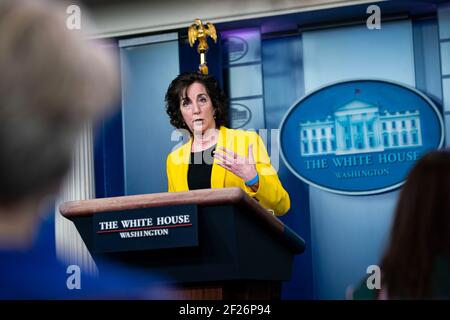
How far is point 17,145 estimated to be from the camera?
23.9 inches

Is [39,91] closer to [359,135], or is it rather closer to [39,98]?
[39,98]

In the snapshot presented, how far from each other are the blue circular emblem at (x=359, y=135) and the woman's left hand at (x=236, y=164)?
1.69 m

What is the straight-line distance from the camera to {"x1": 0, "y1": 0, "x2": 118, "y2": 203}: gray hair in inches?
23.4

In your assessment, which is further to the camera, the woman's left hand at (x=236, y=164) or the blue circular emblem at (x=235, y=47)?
the blue circular emblem at (x=235, y=47)

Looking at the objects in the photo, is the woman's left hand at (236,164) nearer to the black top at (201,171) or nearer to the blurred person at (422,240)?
the black top at (201,171)

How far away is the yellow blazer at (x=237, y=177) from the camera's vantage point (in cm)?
259

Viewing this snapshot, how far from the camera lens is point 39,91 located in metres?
0.59

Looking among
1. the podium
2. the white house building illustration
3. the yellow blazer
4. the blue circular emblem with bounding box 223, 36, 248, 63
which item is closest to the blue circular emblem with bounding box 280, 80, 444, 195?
the white house building illustration

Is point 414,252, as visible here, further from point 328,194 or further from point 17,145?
point 328,194

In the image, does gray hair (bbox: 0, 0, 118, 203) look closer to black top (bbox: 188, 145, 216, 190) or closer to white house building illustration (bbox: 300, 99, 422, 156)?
black top (bbox: 188, 145, 216, 190)

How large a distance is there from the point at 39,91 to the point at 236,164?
1884mm

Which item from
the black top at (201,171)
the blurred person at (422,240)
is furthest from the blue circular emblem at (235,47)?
the blurred person at (422,240)
